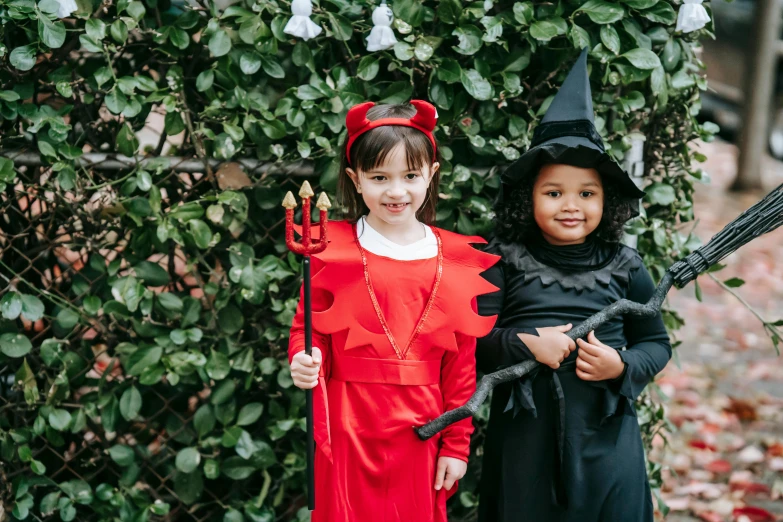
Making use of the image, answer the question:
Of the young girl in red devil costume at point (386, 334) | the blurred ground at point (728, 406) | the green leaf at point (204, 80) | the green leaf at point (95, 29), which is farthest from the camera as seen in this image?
the blurred ground at point (728, 406)

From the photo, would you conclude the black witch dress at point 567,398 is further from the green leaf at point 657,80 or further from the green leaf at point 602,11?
the green leaf at point 602,11

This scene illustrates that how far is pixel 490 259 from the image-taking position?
2.15 m

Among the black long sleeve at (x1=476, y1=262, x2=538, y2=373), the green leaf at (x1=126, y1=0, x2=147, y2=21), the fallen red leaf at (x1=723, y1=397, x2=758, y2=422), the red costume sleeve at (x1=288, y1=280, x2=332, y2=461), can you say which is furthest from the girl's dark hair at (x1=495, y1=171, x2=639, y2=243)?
the fallen red leaf at (x1=723, y1=397, x2=758, y2=422)

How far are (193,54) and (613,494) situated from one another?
178 cm

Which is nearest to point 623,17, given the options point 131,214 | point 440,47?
point 440,47

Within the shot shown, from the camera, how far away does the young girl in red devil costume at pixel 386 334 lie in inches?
78.6

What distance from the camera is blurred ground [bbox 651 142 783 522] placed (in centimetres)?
325

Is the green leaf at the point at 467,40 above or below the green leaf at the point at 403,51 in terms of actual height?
above

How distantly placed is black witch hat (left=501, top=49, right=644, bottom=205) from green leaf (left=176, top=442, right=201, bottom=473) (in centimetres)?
130

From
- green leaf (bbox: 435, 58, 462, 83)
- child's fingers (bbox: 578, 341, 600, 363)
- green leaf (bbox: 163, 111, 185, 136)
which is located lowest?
child's fingers (bbox: 578, 341, 600, 363)

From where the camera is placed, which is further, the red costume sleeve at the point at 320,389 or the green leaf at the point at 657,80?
the green leaf at the point at 657,80

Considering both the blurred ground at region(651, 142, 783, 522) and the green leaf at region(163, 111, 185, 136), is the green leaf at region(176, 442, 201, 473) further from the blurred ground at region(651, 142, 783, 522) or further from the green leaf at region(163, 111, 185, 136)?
the blurred ground at region(651, 142, 783, 522)

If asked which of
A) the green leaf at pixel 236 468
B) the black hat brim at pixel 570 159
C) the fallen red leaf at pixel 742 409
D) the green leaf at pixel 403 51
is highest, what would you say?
the green leaf at pixel 403 51

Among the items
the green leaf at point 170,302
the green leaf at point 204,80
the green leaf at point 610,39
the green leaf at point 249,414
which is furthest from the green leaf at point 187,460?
the green leaf at point 610,39
